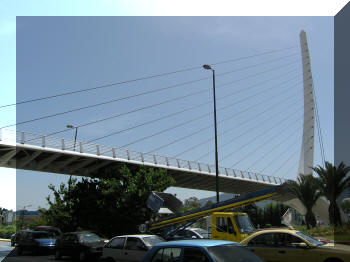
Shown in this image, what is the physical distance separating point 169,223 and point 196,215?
4.68ft

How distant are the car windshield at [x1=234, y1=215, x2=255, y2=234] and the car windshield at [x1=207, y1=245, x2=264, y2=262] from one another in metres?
7.76

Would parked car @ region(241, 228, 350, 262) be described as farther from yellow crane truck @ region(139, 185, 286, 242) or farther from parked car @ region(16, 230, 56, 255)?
parked car @ region(16, 230, 56, 255)

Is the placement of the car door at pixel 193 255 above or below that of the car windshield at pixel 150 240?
above

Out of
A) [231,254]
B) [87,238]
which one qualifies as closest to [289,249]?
[231,254]

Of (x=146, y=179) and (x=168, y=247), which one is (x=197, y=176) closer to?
(x=146, y=179)

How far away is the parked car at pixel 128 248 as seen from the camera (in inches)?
479

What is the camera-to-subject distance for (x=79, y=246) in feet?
56.2

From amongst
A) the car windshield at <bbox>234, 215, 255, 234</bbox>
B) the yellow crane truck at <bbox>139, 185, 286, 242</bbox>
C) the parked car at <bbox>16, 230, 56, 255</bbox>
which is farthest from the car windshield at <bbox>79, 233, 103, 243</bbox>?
the car windshield at <bbox>234, 215, 255, 234</bbox>

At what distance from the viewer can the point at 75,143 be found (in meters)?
30.7

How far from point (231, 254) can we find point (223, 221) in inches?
329

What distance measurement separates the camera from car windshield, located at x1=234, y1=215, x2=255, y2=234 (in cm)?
1413

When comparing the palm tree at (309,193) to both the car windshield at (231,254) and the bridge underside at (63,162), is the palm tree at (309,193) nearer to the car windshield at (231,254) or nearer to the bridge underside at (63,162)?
the bridge underside at (63,162)

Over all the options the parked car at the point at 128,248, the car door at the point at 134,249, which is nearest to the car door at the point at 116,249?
the parked car at the point at 128,248

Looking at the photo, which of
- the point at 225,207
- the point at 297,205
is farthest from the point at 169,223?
the point at 297,205
